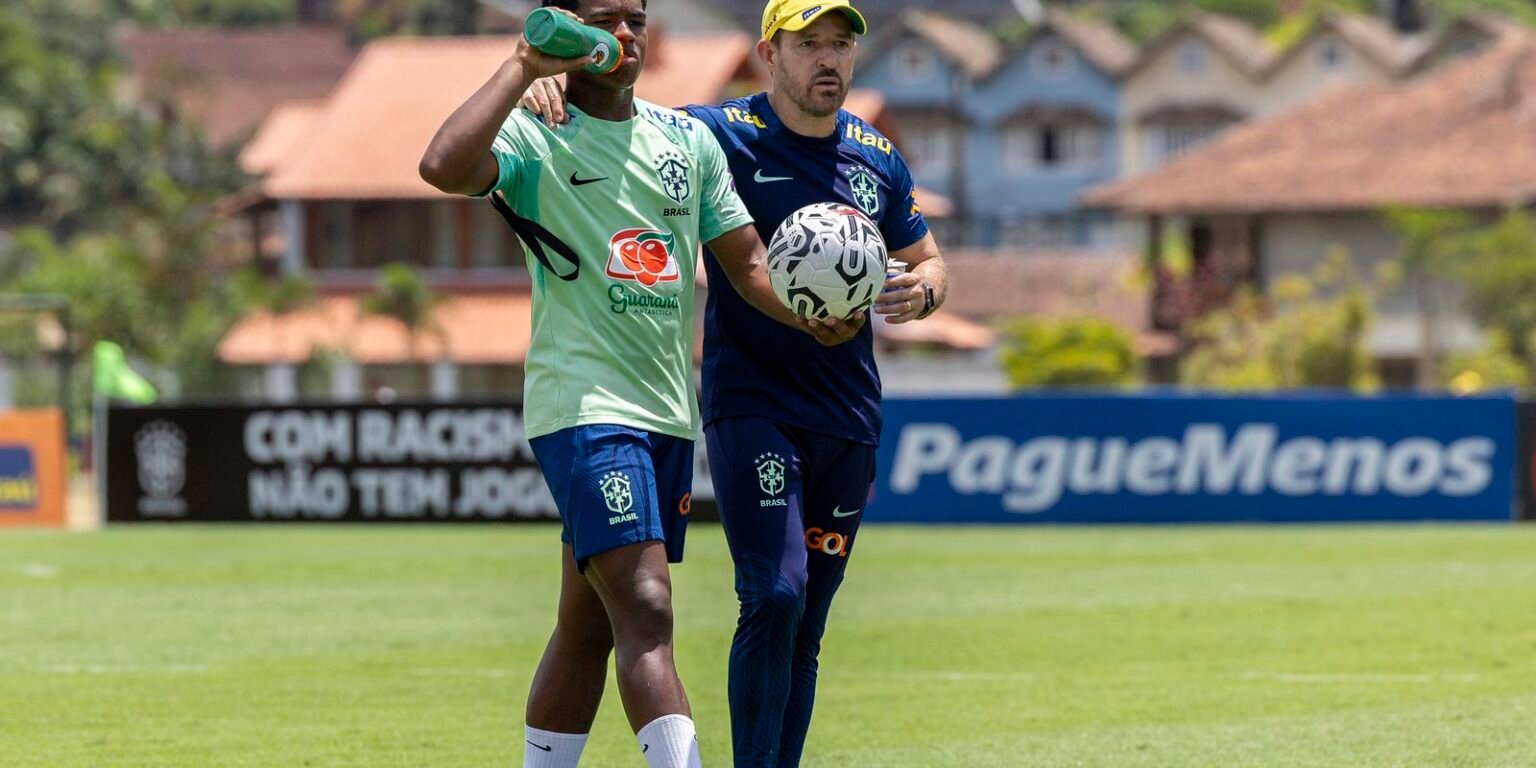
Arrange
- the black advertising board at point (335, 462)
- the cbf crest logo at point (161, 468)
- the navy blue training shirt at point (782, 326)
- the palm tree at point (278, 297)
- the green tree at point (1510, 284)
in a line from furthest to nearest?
the palm tree at point (278, 297) < the green tree at point (1510, 284) < the cbf crest logo at point (161, 468) < the black advertising board at point (335, 462) < the navy blue training shirt at point (782, 326)

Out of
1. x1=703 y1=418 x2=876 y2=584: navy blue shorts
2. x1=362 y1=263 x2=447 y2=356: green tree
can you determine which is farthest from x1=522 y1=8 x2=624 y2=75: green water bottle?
x1=362 y1=263 x2=447 y2=356: green tree

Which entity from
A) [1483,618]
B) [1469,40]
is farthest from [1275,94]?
[1483,618]

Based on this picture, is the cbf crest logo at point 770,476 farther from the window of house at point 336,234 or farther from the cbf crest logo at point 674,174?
the window of house at point 336,234

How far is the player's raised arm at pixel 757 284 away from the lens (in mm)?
6719

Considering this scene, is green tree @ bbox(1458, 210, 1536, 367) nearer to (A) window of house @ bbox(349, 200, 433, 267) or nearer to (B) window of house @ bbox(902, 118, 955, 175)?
(A) window of house @ bbox(349, 200, 433, 267)

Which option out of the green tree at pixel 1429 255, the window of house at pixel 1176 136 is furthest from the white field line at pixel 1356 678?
the window of house at pixel 1176 136

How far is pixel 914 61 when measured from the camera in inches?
3784

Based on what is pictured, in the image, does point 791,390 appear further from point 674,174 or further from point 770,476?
point 674,174

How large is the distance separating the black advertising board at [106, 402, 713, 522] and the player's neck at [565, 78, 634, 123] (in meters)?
17.2

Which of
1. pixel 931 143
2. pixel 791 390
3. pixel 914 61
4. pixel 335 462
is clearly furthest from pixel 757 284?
pixel 914 61

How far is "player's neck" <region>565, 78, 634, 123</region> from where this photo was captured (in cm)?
654

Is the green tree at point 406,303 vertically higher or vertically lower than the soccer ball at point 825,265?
higher

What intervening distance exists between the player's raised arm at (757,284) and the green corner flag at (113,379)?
26480 mm

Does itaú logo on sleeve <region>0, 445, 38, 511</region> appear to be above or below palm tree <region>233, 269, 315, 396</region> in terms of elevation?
below
